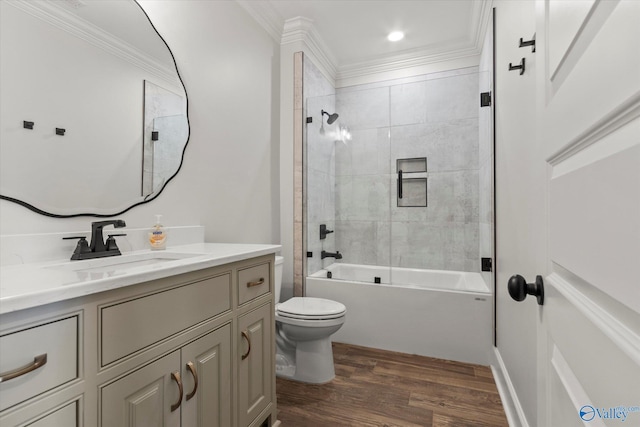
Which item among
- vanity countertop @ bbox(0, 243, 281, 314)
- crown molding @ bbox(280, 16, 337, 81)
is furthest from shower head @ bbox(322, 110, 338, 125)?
vanity countertop @ bbox(0, 243, 281, 314)

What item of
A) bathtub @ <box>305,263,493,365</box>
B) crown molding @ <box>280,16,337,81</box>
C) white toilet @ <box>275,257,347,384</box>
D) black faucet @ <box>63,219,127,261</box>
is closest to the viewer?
black faucet @ <box>63,219,127,261</box>

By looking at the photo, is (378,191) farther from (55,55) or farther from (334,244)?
(55,55)

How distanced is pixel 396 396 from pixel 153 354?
1.45 m

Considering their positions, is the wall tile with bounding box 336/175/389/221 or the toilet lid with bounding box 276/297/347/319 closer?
the toilet lid with bounding box 276/297/347/319

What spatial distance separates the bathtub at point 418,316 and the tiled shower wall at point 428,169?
404 mm

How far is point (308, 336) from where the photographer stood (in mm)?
1971

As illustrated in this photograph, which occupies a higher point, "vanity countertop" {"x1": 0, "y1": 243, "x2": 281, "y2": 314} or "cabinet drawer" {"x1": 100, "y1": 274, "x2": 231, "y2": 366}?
"vanity countertop" {"x1": 0, "y1": 243, "x2": 281, "y2": 314}

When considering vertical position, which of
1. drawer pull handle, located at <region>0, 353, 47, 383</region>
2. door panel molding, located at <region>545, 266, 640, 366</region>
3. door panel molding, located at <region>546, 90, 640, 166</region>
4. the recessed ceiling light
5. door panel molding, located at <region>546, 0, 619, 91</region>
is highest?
the recessed ceiling light

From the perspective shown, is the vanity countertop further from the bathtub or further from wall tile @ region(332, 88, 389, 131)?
wall tile @ region(332, 88, 389, 131)

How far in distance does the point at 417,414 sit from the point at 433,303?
2.82 ft

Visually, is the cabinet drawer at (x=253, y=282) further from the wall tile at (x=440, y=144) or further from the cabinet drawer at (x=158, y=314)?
the wall tile at (x=440, y=144)

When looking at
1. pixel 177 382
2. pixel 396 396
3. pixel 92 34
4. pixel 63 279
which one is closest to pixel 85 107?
pixel 92 34

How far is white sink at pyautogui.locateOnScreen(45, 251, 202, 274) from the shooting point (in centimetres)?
111

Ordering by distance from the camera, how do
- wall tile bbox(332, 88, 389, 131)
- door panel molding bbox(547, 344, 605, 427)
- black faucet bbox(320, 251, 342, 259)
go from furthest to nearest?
1. wall tile bbox(332, 88, 389, 131)
2. black faucet bbox(320, 251, 342, 259)
3. door panel molding bbox(547, 344, 605, 427)
